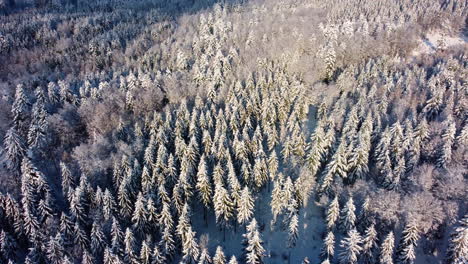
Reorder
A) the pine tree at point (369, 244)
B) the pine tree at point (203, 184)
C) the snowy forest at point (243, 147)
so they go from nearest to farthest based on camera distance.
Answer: the pine tree at point (369, 244), the snowy forest at point (243, 147), the pine tree at point (203, 184)

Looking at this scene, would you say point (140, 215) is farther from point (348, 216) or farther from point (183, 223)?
point (348, 216)

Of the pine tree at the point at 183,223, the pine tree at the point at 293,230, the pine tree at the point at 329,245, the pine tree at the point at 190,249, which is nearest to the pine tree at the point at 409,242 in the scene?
the pine tree at the point at 329,245

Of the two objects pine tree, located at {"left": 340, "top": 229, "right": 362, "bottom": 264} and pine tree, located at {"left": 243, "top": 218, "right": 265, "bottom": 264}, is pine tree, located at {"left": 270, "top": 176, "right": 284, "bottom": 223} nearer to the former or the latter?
pine tree, located at {"left": 243, "top": 218, "right": 265, "bottom": 264}

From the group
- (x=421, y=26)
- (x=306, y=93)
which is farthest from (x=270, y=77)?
(x=421, y=26)

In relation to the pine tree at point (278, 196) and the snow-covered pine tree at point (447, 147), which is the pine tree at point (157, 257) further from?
the snow-covered pine tree at point (447, 147)

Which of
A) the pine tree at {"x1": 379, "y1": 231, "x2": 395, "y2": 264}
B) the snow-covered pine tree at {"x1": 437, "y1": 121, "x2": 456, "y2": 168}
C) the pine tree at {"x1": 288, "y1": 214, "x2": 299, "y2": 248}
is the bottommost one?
the pine tree at {"x1": 288, "y1": 214, "x2": 299, "y2": 248}

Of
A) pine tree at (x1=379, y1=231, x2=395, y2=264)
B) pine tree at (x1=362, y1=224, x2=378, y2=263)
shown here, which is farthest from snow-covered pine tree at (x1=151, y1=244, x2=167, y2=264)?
pine tree at (x1=379, y1=231, x2=395, y2=264)

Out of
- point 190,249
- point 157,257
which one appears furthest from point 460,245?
point 157,257
